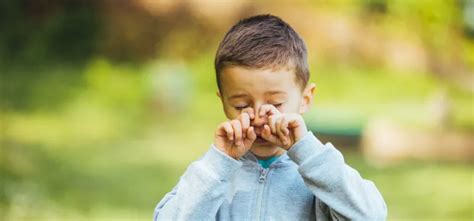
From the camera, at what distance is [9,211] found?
6.35 m

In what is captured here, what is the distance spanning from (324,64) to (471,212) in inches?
58.4

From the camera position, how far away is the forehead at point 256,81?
2213mm

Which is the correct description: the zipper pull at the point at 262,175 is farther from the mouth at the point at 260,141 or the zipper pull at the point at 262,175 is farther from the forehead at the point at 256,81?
the forehead at the point at 256,81

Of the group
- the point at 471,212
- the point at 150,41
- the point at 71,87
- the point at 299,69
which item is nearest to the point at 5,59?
the point at 71,87

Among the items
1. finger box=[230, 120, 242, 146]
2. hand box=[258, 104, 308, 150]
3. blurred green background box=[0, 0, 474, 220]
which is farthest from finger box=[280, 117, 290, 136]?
blurred green background box=[0, 0, 474, 220]

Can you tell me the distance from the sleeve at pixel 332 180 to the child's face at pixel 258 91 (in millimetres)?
126

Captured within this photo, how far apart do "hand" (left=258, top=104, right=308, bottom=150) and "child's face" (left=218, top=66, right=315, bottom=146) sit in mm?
18

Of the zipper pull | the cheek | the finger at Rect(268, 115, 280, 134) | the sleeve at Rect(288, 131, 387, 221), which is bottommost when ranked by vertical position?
the sleeve at Rect(288, 131, 387, 221)

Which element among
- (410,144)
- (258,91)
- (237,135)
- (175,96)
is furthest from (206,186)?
(410,144)

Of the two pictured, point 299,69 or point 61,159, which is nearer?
point 299,69

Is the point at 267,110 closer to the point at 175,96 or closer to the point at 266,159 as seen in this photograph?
the point at 266,159

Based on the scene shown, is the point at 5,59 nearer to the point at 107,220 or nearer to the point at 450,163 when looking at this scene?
the point at 107,220

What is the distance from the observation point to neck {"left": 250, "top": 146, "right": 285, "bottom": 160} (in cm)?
233

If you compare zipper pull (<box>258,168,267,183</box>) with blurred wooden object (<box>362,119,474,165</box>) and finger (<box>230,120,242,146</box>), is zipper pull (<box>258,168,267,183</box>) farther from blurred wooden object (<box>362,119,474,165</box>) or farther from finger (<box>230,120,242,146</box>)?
blurred wooden object (<box>362,119,474,165</box>)
